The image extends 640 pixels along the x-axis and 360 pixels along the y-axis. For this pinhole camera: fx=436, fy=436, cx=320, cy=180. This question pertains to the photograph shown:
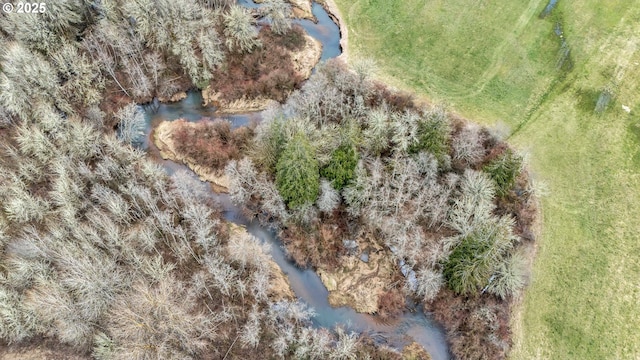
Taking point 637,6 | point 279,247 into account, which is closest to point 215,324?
point 279,247

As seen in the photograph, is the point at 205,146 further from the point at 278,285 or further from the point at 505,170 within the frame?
the point at 505,170

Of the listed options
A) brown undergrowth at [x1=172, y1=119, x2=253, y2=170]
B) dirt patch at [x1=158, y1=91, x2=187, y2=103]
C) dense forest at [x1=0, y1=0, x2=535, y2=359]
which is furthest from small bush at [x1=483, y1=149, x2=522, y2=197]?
dirt patch at [x1=158, y1=91, x2=187, y2=103]

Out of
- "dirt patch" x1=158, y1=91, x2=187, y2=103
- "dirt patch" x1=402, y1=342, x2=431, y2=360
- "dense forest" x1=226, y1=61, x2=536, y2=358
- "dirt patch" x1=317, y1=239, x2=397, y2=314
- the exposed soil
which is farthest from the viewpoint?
"dirt patch" x1=158, y1=91, x2=187, y2=103

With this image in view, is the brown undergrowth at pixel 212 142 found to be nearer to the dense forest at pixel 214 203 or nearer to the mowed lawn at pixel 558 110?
the dense forest at pixel 214 203

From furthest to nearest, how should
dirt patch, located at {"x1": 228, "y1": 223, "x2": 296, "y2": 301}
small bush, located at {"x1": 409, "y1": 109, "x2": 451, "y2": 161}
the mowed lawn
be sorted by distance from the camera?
1. small bush, located at {"x1": 409, "y1": 109, "x2": 451, "y2": 161}
2. dirt patch, located at {"x1": 228, "y1": 223, "x2": 296, "y2": 301}
3. the mowed lawn

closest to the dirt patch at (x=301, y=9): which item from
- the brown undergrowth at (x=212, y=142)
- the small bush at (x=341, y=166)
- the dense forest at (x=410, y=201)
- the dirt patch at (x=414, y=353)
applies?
the dense forest at (x=410, y=201)

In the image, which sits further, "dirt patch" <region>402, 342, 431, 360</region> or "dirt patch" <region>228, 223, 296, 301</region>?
"dirt patch" <region>228, 223, 296, 301</region>

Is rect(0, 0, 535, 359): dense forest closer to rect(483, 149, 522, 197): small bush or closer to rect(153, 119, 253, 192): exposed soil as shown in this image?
rect(483, 149, 522, 197): small bush

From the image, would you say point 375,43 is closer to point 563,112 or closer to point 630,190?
point 563,112
